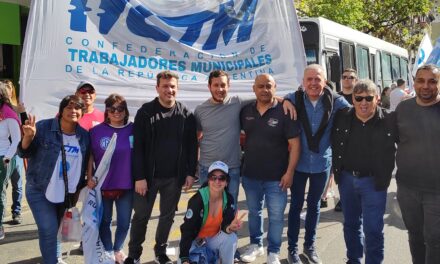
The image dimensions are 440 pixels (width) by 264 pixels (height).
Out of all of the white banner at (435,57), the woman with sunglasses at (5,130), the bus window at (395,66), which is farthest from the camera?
the bus window at (395,66)

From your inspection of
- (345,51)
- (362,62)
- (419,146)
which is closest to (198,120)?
(419,146)

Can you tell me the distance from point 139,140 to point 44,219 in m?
0.99

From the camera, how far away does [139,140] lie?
4469 mm

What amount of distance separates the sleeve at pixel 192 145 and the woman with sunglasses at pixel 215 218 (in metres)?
0.37

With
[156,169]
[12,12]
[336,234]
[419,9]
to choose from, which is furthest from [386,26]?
[156,169]

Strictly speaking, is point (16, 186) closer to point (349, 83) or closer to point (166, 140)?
point (166, 140)

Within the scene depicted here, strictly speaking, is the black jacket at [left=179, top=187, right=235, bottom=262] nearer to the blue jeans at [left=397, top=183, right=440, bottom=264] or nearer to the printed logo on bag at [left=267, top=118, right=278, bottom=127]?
the printed logo on bag at [left=267, top=118, right=278, bottom=127]

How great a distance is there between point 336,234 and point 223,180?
2.20 metres

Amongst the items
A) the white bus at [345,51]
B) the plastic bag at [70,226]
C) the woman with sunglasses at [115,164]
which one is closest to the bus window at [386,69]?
the white bus at [345,51]

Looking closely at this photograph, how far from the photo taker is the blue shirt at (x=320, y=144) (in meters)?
4.68

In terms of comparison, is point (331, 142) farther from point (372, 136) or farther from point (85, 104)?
point (85, 104)

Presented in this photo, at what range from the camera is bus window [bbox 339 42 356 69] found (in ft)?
40.7

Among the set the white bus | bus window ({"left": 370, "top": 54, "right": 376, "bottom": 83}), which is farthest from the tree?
bus window ({"left": 370, "top": 54, "right": 376, "bottom": 83})

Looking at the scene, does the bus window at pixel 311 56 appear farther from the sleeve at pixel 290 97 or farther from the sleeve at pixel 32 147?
the sleeve at pixel 32 147
